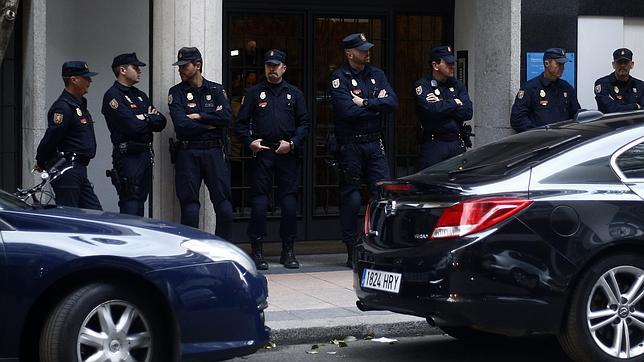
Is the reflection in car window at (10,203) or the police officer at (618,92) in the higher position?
the police officer at (618,92)

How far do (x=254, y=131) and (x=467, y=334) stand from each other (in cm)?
380

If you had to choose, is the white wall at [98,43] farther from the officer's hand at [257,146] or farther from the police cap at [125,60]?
the officer's hand at [257,146]

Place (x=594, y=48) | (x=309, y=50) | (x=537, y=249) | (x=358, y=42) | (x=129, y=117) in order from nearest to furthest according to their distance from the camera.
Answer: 1. (x=537, y=249)
2. (x=129, y=117)
3. (x=358, y=42)
4. (x=309, y=50)
5. (x=594, y=48)

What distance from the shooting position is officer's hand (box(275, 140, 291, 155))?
11.6 meters

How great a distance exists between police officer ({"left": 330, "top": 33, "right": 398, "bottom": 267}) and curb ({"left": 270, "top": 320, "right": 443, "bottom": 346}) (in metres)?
2.63

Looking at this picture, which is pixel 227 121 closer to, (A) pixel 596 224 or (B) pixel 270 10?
(B) pixel 270 10

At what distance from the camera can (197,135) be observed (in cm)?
1125

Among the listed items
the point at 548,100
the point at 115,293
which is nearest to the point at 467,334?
the point at 115,293

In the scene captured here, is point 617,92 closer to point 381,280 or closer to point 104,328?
point 381,280

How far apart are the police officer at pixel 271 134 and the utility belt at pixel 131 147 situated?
1015 millimetres

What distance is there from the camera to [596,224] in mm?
7355

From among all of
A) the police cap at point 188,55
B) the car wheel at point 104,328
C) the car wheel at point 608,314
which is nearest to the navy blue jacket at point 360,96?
the police cap at point 188,55

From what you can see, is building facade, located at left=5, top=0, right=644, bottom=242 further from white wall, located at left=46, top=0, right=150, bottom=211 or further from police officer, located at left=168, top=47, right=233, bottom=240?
police officer, located at left=168, top=47, right=233, bottom=240

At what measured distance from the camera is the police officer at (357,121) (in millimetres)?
11508
